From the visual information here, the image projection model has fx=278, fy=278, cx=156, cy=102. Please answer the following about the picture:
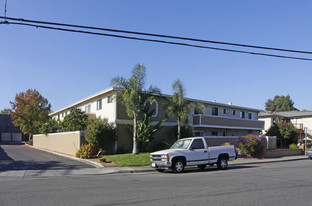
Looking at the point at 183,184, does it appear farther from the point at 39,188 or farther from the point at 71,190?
the point at 39,188

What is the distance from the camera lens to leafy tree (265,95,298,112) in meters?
96.6

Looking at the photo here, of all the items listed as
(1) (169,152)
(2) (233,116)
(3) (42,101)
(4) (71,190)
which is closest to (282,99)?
(2) (233,116)

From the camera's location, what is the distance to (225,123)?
108ft

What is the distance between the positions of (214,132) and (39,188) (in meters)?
26.1

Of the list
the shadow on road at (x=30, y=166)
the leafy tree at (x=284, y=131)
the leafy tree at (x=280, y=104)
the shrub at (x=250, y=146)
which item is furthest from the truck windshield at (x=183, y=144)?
the leafy tree at (x=280, y=104)

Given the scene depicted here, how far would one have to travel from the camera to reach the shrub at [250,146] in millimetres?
23656

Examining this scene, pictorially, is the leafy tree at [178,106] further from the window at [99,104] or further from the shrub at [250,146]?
the window at [99,104]

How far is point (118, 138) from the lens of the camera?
2384 cm

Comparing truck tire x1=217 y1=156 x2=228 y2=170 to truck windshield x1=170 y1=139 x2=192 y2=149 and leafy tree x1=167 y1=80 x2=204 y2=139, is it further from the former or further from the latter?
leafy tree x1=167 y1=80 x2=204 y2=139

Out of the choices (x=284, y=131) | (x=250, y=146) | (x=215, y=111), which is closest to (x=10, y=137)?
(x=215, y=111)

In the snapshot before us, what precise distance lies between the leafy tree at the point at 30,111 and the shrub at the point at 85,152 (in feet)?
92.4

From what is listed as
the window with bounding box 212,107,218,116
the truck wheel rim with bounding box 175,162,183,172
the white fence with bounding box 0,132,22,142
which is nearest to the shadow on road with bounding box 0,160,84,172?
the truck wheel rim with bounding box 175,162,183,172

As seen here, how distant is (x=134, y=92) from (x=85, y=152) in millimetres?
5949

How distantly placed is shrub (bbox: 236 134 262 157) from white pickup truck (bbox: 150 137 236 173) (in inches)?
314
